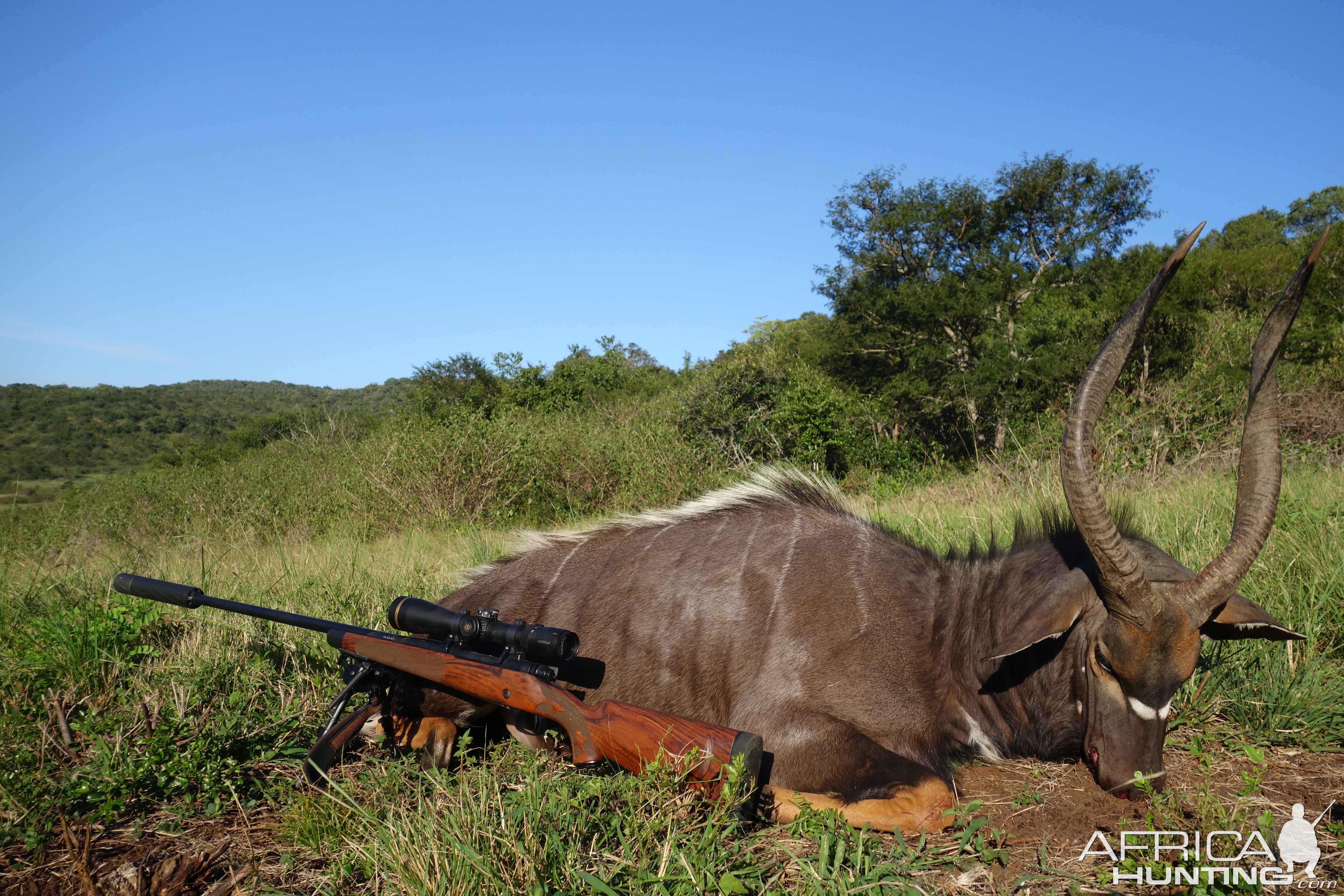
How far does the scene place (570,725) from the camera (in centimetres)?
294

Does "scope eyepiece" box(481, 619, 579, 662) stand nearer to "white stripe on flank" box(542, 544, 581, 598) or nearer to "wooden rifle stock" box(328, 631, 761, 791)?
"wooden rifle stock" box(328, 631, 761, 791)

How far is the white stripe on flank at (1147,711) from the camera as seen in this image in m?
2.76

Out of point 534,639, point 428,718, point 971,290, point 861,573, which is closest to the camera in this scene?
point 534,639

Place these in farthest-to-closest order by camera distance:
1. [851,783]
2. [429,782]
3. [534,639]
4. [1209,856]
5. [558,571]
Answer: [558,571], [429,782], [534,639], [851,783], [1209,856]

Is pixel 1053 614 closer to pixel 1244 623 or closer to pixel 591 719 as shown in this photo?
pixel 1244 623

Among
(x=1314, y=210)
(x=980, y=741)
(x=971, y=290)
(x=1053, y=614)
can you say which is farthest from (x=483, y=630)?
(x=1314, y=210)

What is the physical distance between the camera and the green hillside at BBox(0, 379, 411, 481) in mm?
38031

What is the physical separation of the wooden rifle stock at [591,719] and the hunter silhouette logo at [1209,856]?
1.16 m

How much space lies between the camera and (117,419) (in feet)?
180

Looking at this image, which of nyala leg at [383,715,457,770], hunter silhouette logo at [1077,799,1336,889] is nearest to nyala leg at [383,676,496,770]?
nyala leg at [383,715,457,770]

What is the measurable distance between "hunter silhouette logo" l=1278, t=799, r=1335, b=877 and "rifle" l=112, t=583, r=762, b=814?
64.0 inches

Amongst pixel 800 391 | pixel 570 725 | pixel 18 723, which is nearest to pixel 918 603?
A: pixel 570 725

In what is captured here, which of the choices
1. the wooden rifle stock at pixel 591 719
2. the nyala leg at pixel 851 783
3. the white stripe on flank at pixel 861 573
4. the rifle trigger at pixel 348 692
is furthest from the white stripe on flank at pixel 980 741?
the rifle trigger at pixel 348 692

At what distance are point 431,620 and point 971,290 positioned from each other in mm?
16602
